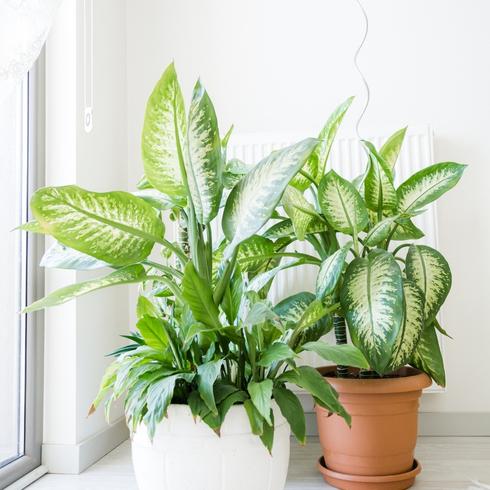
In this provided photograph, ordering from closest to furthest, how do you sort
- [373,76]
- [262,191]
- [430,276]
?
[262,191]
[430,276]
[373,76]

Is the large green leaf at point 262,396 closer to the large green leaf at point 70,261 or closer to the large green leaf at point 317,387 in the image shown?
the large green leaf at point 317,387

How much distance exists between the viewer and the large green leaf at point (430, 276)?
112cm

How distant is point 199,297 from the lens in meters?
0.87

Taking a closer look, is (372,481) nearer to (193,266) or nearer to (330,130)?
(193,266)

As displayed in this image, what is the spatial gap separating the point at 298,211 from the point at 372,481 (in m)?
0.59

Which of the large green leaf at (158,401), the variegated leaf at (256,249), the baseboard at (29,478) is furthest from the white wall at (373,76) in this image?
the large green leaf at (158,401)

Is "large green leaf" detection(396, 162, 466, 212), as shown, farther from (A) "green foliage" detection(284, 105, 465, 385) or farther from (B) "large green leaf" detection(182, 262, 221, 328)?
(B) "large green leaf" detection(182, 262, 221, 328)

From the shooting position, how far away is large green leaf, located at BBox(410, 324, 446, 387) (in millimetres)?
1152

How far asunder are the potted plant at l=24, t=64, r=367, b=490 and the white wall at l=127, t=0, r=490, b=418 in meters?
0.86

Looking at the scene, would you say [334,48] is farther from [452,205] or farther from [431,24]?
[452,205]

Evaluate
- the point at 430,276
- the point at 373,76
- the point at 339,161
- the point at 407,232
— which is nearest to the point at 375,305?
the point at 430,276

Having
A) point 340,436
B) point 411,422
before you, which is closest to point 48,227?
point 340,436

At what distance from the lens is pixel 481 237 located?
1631 millimetres

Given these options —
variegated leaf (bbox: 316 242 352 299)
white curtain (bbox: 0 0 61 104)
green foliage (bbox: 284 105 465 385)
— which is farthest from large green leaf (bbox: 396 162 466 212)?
white curtain (bbox: 0 0 61 104)
